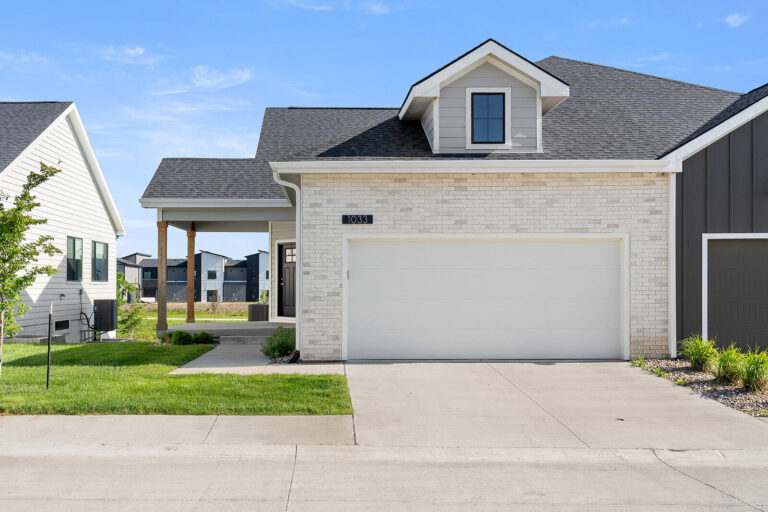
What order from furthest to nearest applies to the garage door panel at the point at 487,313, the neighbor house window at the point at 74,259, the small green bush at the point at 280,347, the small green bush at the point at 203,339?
the neighbor house window at the point at 74,259
the small green bush at the point at 203,339
the small green bush at the point at 280,347
the garage door panel at the point at 487,313

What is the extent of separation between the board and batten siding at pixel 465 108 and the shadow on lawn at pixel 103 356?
6934 mm

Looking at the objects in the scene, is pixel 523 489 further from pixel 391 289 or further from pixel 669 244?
pixel 669 244

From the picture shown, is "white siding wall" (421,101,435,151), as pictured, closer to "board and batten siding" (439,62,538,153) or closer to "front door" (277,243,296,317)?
"board and batten siding" (439,62,538,153)

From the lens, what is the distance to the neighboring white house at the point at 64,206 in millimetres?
16938

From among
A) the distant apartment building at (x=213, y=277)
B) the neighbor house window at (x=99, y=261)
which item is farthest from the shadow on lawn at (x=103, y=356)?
the distant apartment building at (x=213, y=277)

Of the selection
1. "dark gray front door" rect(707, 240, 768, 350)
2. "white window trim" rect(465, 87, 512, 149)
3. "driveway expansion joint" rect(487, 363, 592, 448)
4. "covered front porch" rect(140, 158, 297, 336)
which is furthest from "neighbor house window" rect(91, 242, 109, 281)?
"dark gray front door" rect(707, 240, 768, 350)

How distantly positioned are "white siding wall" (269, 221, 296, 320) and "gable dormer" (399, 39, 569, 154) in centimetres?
681

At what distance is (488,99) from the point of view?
490 inches

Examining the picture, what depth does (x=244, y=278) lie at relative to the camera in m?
68.3

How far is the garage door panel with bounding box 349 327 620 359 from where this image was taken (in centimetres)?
1171

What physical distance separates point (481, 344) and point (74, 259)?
14.8m

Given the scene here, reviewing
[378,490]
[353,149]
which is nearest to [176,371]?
[353,149]

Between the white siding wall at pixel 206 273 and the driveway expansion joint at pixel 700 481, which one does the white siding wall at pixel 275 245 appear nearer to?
the driveway expansion joint at pixel 700 481

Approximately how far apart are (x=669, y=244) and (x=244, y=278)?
60.5 metres
